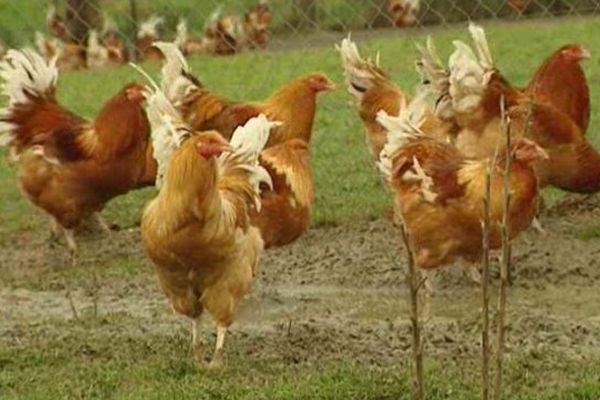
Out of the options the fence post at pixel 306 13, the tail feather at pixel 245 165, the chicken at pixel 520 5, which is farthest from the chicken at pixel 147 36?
the tail feather at pixel 245 165

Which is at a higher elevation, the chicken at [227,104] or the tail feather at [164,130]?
the tail feather at [164,130]

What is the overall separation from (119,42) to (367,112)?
10.6 m

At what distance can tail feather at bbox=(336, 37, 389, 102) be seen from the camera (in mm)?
10094

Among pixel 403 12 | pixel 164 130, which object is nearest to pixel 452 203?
pixel 164 130

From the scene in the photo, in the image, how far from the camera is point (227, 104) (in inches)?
368

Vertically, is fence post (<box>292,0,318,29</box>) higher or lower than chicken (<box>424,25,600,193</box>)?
lower

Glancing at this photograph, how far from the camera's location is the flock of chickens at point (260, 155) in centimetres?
654

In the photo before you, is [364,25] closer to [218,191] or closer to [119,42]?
[119,42]

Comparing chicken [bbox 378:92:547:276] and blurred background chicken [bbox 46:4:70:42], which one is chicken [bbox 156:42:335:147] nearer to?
chicken [bbox 378:92:547:276]

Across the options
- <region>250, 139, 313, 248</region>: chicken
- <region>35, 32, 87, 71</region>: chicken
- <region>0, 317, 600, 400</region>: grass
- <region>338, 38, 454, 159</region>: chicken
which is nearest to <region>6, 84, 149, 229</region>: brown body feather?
<region>250, 139, 313, 248</region>: chicken

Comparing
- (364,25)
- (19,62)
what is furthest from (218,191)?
(364,25)

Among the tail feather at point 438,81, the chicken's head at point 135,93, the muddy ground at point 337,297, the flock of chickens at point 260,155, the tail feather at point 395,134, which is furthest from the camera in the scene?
the chicken's head at point 135,93

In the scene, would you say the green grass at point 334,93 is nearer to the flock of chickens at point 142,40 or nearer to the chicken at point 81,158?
the flock of chickens at point 142,40

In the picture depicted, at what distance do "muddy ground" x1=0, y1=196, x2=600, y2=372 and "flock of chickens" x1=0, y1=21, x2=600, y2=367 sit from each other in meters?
0.31
